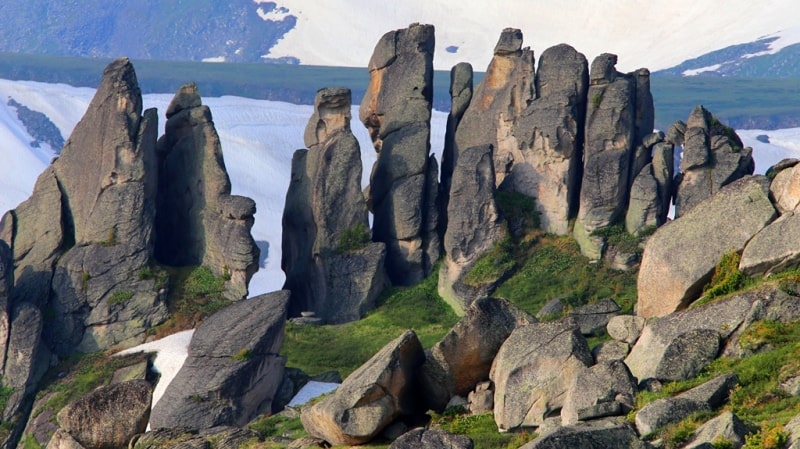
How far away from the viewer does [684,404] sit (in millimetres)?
35438

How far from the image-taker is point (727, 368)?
3919cm

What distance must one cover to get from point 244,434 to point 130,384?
183 inches

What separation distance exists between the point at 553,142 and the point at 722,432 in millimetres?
49530

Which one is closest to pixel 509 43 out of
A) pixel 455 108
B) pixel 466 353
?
pixel 455 108

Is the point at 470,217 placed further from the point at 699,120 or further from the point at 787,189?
the point at 787,189

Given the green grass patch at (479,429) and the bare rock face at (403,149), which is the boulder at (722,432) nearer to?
the green grass patch at (479,429)

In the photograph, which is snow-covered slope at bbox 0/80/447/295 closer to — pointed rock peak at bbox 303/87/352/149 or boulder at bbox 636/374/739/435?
pointed rock peak at bbox 303/87/352/149

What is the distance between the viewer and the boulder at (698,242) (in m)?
44.6

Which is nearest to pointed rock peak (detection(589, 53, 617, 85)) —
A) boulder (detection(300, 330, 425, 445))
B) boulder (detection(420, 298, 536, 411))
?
boulder (detection(420, 298, 536, 411))

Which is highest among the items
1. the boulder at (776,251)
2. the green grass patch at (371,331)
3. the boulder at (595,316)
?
the boulder at (776,251)

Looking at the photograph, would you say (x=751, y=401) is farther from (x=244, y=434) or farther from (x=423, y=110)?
(x=423, y=110)

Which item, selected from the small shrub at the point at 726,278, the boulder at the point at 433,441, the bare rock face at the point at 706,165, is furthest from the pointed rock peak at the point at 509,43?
the boulder at the point at 433,441

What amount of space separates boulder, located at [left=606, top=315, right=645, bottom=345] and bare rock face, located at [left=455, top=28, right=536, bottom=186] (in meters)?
38.5

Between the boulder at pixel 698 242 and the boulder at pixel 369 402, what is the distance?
7.52m
